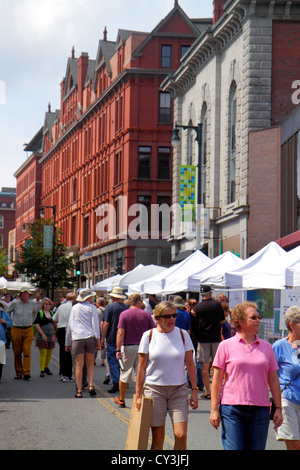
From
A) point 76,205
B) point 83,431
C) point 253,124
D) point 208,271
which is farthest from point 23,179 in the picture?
point 83,431

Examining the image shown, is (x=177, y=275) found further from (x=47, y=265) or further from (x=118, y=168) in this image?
(x=118, y=168)

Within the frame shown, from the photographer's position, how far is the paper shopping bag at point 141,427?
23.3 feet

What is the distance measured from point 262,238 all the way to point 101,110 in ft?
115

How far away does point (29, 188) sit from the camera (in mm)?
102062

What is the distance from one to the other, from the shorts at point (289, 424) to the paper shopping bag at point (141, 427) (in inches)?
51.2

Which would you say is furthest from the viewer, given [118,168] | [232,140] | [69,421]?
[118,168]

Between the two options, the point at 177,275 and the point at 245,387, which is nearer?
the point at 245,387

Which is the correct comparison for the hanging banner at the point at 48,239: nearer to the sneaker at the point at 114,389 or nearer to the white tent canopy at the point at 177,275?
the white tent canopy at the point at 177,275

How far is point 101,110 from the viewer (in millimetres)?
65750

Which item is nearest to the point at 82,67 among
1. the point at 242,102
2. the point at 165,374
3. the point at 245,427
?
the point at 242,102

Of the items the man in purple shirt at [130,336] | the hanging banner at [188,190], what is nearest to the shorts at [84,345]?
the man in purple shirt at [130,336]

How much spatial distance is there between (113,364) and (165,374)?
7.34 metres

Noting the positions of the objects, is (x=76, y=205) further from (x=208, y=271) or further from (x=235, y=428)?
(x=235, y=428)
